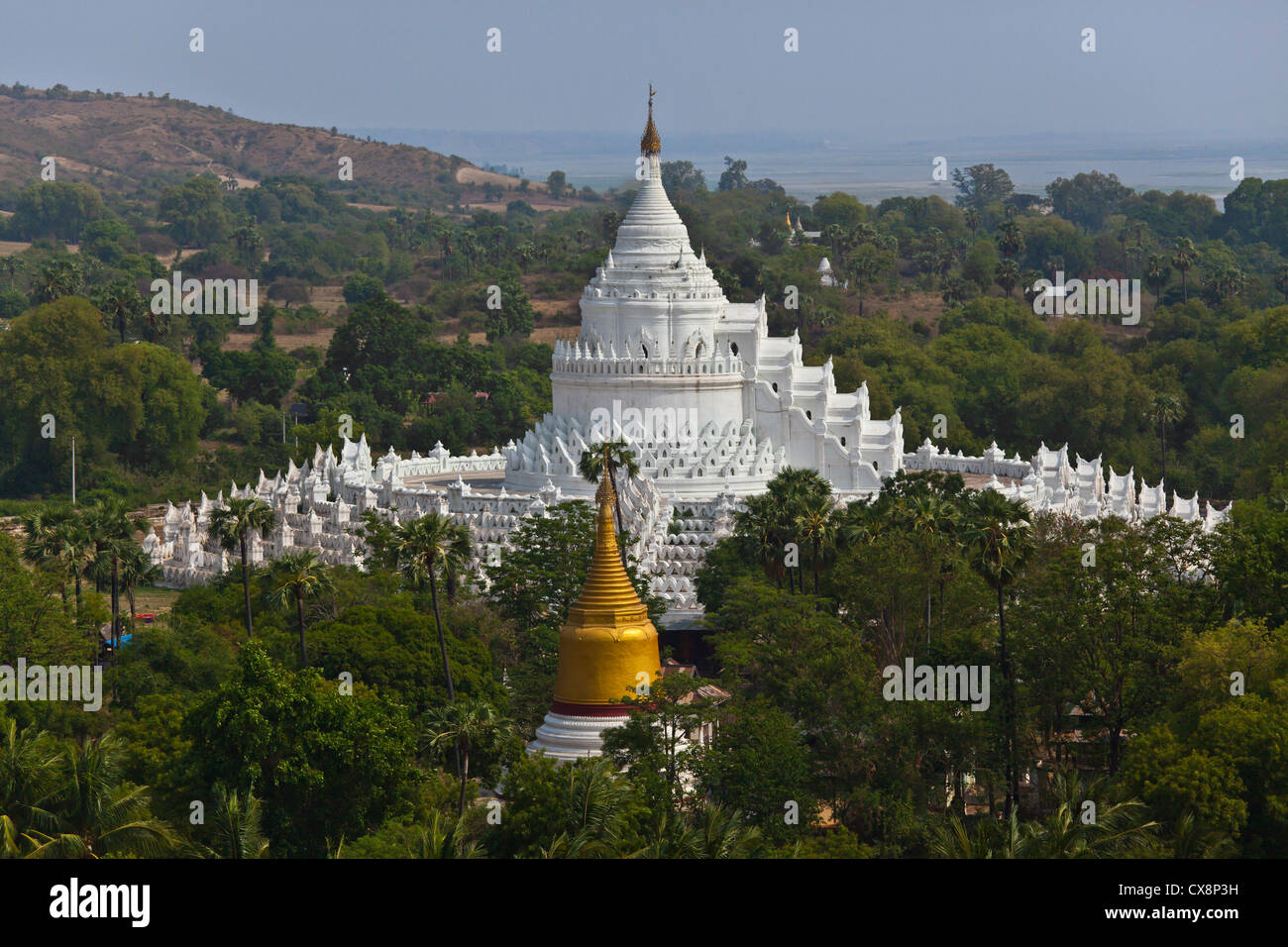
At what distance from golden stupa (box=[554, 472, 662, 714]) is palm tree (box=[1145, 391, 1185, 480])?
58041 mm

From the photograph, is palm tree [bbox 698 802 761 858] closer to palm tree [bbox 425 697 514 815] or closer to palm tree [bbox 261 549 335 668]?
palm tree [bbox 425 697 514 815]

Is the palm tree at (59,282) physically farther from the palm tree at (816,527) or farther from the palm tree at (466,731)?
the palm tree at (466,731)

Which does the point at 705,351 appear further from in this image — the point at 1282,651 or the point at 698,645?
the point at 1282,651

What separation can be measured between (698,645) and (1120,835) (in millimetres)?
31567

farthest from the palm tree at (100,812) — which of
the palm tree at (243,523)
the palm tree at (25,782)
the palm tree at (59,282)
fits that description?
the palm tree at (59,282)

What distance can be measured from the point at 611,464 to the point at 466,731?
95.4 feet

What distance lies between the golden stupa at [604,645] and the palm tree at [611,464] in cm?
1924

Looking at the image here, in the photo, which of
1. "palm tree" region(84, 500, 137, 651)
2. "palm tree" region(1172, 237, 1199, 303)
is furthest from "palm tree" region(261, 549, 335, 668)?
"palm tree" region(1172, 237, 1199, 303)

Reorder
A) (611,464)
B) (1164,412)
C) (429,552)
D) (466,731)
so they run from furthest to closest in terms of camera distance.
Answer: (1164,412) < (611,464) < (429,552) < (466,731)

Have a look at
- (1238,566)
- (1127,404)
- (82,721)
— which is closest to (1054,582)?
(1238,566)

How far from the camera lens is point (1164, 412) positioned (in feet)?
395

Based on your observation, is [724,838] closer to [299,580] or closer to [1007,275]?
[299,580]

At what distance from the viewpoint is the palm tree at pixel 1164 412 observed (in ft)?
395

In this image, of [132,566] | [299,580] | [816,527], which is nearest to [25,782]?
[299,580]
